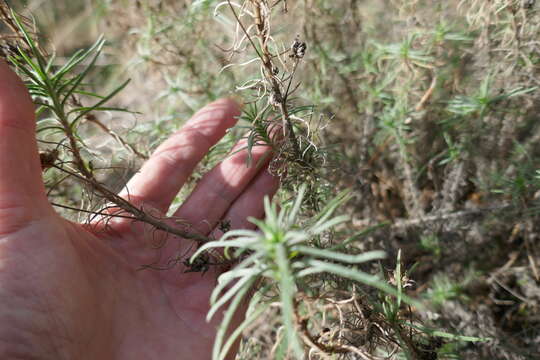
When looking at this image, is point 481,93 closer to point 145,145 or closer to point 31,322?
point 145,145

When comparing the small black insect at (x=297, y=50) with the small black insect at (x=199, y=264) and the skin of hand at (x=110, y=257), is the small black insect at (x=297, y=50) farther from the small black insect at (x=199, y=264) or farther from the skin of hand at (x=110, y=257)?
the small black insect at (x=199, y=264)

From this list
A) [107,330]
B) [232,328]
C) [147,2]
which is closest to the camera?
[107,330]

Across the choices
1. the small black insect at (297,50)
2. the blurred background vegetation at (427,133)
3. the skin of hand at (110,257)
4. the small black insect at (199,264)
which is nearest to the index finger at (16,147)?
the skin of hand at (110,257)

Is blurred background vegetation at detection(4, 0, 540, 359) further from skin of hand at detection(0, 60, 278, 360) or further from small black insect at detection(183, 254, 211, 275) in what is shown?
small black insect at detection(183, 254, 211, 275)

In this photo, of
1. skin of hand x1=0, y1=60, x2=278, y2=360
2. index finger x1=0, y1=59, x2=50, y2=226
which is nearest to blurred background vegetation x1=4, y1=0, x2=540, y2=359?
skin of hand x1=0, y1=60, x2=278, y2=360

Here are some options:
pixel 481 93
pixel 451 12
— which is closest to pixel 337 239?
pixel 481 93

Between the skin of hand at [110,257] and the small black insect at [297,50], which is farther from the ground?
the small black insect at [297,50]
